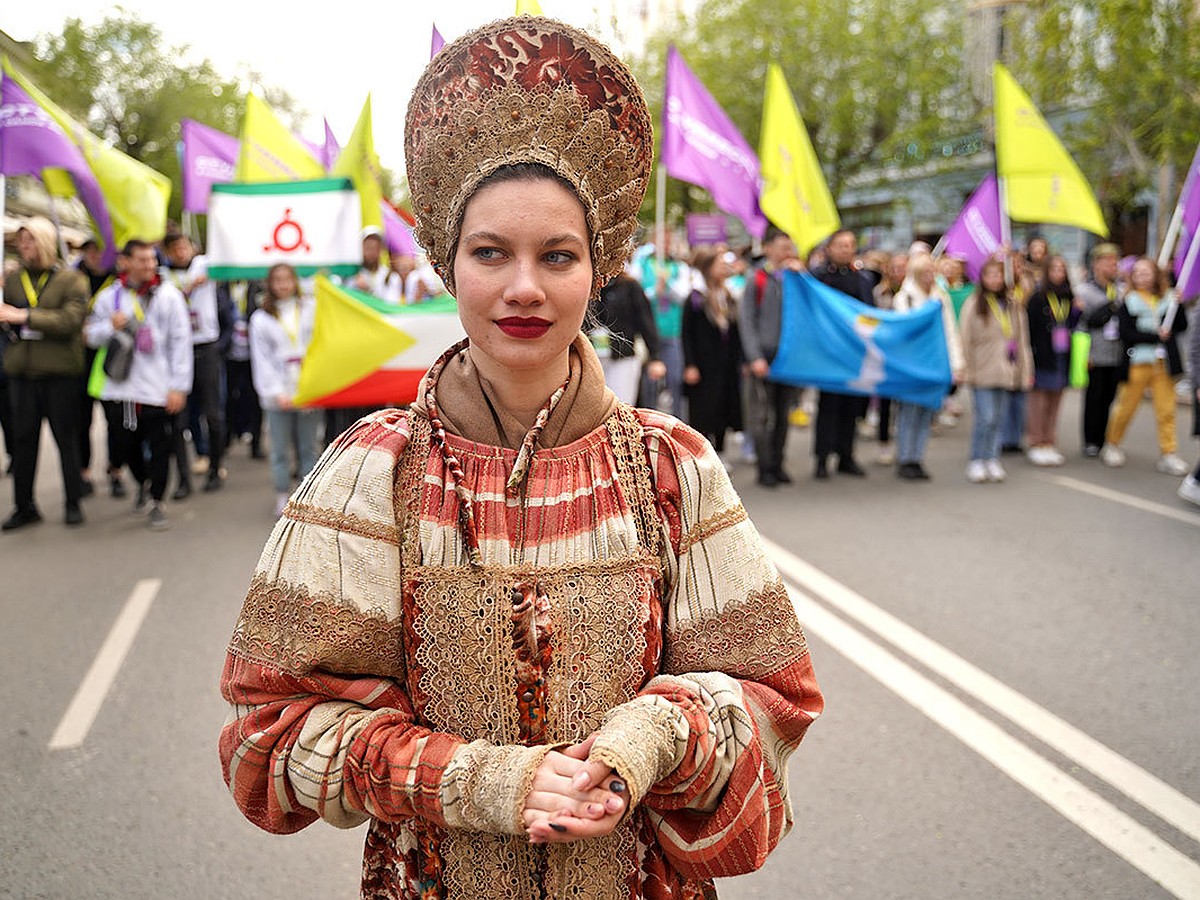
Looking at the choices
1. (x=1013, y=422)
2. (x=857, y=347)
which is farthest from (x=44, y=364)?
(x=1013, y=422)

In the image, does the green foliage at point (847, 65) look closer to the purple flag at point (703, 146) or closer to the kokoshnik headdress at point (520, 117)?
the purple flag at point (703, 146)

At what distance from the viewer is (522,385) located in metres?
1.54

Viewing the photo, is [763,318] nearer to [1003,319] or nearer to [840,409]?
[840,409]

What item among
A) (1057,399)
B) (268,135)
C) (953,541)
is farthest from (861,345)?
(268,135)

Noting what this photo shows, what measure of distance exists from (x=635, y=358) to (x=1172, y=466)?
16.0ft

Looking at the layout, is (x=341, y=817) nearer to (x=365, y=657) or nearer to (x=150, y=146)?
(x=365, y=657)

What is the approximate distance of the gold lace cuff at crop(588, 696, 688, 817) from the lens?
1291mm

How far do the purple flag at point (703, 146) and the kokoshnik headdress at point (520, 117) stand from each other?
7519mm

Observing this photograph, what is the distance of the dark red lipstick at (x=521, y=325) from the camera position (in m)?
1.46

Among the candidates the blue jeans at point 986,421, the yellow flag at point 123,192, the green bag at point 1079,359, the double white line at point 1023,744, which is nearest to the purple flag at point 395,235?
the yellow flag at point 123,192

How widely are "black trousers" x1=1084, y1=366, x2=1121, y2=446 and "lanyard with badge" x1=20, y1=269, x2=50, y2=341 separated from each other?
8946 mm

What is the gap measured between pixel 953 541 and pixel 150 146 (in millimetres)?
36799

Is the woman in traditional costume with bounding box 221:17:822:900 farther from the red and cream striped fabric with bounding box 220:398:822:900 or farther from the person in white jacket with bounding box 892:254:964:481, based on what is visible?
the person in white jacket with bounding box 892:254:964:481

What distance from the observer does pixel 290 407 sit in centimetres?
750
